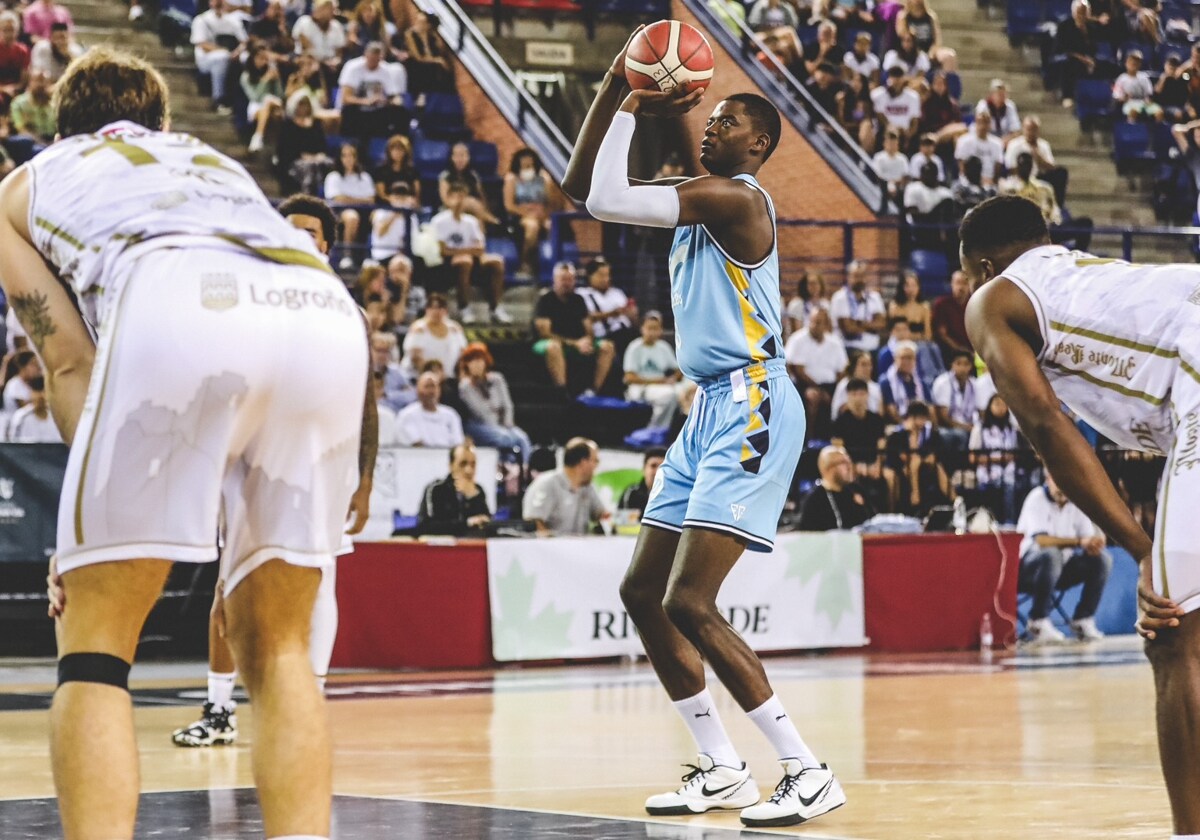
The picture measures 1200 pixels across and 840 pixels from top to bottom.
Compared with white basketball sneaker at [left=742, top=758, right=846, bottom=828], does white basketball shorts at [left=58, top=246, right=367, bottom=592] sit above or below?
above

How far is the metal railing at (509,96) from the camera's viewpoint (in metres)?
21.7

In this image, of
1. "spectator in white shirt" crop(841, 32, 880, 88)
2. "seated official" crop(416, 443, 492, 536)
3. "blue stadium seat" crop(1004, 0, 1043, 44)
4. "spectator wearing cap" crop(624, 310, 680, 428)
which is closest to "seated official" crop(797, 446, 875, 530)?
"spectator wearing cap" crop(624, 310, 680, 428)

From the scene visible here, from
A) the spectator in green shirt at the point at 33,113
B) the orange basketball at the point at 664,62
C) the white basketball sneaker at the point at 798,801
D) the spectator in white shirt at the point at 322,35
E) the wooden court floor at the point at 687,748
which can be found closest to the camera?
the white basketball sneaker at the point at 798,801

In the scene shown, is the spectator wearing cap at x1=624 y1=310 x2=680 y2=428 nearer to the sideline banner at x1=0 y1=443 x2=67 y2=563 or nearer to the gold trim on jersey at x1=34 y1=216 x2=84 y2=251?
the sideline banner at x1=0 y1=443 x2=67 y2=563

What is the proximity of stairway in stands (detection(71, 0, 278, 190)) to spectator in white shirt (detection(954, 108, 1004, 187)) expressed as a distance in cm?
811

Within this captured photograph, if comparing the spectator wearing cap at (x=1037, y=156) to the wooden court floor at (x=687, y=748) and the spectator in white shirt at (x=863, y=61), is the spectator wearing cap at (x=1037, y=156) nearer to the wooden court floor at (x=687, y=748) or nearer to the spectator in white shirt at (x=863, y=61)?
the spectator in white shirt at (x=863, y=61)

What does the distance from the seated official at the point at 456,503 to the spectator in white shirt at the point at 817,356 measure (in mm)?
4759

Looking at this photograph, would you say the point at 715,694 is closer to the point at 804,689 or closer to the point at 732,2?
the point at 804,689

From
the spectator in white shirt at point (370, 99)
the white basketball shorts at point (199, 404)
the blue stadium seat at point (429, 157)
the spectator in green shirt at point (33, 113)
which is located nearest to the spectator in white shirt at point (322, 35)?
the spectator in white shirt at point (370, 99)

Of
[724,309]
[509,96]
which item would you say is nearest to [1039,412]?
[724,309]

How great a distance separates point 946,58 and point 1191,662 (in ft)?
67.8

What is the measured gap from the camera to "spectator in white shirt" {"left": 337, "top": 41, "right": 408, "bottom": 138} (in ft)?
65.4

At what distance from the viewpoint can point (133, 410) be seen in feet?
12.6

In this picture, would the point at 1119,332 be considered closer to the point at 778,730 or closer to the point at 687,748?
the point at 778,730
